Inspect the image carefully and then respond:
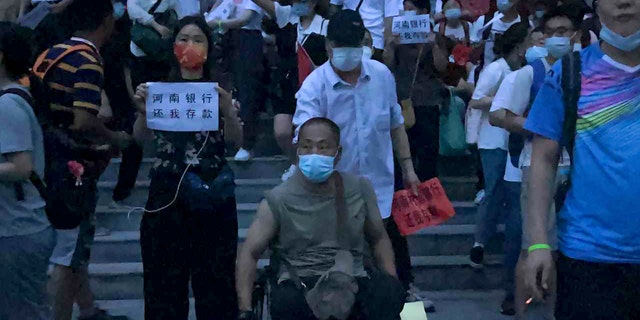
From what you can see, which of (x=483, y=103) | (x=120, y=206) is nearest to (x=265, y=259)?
(x=120, y=206)

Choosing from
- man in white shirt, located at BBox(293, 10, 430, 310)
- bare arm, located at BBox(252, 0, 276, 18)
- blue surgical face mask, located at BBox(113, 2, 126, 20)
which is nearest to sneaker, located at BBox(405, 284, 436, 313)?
man in white shirt, located at BBox(293, 10, 430, 310)

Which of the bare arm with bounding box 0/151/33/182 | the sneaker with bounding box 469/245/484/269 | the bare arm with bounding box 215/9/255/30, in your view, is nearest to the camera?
the bare arm with bounding box 0/151/33/182

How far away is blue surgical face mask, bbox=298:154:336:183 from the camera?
15.8 feet

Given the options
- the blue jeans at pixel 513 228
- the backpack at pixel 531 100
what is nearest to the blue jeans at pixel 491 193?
the blue jeans at pixel 513 228

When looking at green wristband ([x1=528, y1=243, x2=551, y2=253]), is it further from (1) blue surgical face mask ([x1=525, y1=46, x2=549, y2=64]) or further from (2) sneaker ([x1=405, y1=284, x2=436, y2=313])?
(2) sneaker ([x1=405, y1=284, x2=436, y2=313])

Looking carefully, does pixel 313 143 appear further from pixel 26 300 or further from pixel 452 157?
pixel 452 157

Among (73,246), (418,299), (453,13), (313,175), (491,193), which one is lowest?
(418,299)

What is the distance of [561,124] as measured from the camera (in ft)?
11.0

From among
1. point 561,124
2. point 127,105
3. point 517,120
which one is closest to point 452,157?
point 127,105

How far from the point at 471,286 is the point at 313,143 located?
10.2 feet

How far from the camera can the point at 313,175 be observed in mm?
4840

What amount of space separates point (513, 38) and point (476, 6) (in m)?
3.15

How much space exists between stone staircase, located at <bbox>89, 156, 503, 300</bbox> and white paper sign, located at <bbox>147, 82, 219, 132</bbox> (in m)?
2.31

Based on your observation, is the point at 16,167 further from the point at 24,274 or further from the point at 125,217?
the point at 125,217
